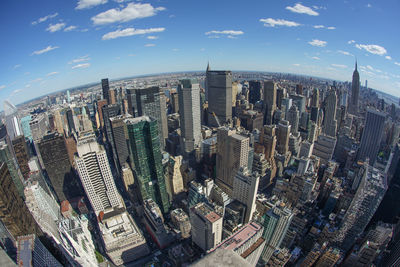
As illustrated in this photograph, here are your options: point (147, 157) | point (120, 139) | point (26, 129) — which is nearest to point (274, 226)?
point (147, 157)

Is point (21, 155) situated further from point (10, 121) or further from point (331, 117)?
point (331, 117)

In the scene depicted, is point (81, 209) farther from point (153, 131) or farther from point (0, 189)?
point (153, 131)

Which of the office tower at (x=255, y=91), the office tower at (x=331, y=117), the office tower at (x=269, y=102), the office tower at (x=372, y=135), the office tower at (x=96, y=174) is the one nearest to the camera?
the office tower at (x=96, y=174)

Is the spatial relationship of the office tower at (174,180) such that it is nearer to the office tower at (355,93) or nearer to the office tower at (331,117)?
the office tower at (331,117)

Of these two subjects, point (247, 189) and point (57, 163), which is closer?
point (247, 189)

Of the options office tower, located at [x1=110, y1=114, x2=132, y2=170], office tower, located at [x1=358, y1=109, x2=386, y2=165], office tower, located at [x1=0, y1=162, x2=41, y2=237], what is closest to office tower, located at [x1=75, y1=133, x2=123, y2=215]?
office tower, located at [x1=0, y1=162, x2=41, y2=237]

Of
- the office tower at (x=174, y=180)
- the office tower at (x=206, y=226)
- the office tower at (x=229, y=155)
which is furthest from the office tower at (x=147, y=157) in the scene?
the office tower at (x=229, y=155)

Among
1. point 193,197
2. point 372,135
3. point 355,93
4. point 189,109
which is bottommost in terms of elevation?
point 193,197
